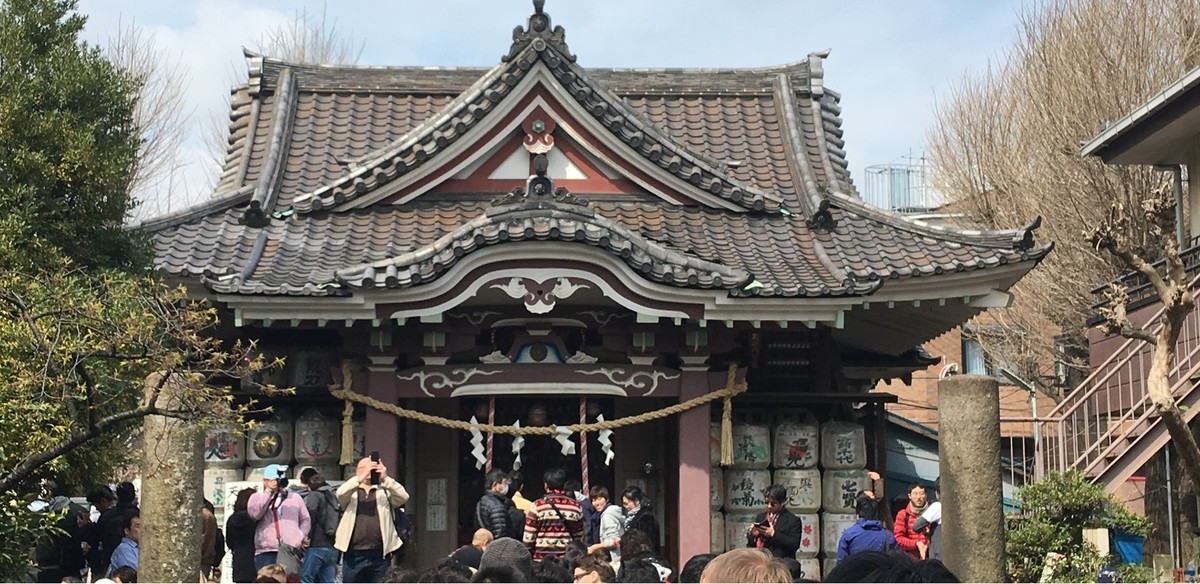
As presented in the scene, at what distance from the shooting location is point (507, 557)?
7.64 metres

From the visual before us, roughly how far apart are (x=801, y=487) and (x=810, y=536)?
53 cm

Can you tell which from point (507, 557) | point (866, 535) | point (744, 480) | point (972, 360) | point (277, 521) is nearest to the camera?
point (507, 557)

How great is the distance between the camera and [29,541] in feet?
37.0

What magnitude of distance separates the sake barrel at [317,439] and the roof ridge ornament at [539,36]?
4.41 m

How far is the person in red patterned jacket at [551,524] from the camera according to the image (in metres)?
13.2

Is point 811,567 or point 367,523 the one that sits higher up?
point 367,523

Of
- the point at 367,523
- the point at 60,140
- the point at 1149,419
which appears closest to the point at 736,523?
the point at 367,523

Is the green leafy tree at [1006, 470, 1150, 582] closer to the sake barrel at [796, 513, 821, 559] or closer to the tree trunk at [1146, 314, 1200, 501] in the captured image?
the tree trunk at [1146, 314, 1200, 501]

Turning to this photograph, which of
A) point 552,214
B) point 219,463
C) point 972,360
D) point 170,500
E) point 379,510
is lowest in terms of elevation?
point 379,510

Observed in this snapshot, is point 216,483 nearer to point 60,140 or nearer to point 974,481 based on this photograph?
point 60,140

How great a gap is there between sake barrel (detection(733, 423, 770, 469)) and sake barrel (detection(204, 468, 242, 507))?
5.30m

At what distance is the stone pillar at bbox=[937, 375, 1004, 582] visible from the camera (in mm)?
12172

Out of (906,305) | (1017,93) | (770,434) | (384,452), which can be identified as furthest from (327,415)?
(1017,93)

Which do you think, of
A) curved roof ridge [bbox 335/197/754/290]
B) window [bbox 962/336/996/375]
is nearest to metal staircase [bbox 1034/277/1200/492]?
curved roof ridge [bbox 335/197/754/290]
